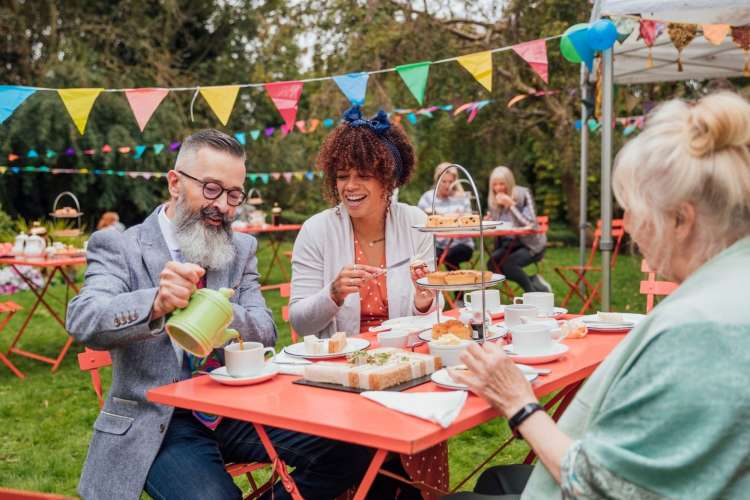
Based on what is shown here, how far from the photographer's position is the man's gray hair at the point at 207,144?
2488 millimetres

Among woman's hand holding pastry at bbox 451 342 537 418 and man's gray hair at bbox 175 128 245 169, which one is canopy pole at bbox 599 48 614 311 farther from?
woman's hand holding pastry at bbox 451 342 537 418

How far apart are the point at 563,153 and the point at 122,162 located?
906 cm

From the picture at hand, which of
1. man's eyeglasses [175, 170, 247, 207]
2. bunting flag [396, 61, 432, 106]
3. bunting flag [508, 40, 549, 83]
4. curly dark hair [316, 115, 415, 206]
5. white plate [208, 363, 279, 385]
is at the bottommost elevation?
white plate [208, 363, 279, 385]

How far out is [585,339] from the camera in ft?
8.30

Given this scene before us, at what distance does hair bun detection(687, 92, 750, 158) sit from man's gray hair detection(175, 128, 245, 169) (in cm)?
157

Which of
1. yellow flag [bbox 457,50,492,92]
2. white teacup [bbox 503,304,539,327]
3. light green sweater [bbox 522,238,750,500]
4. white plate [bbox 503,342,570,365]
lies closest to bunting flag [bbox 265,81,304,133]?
yellow flag [bbox 457,50,492,92]

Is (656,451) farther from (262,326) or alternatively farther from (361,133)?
(361,133)

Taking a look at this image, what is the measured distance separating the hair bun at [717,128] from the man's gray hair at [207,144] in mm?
1575

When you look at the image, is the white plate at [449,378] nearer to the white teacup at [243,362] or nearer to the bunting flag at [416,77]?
the white teacup at [243,362]

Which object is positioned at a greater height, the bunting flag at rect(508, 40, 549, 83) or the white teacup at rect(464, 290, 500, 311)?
the bunting flag at rect(508, 40, 549, 83)

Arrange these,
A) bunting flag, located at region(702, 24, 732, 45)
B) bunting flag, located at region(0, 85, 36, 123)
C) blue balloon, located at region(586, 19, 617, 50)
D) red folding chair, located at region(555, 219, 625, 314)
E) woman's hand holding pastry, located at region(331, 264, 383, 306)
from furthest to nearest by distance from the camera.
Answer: red folding chair, located at region(555, 219, 625, 314)
bunting flag, located at region(702, 24, 732, 45)
blue balloon, located at region(586, 19, 617, 50)
bunting flag, located at region(0, 85, 36, 123)
woman's hand holding pastry, located at region(331, 264, 383, 306)

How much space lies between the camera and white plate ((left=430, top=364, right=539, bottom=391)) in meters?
1.89

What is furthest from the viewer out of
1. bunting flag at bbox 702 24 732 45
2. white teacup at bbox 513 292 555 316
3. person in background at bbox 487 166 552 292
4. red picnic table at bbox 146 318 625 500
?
person in background at bbox 487 166 552 292

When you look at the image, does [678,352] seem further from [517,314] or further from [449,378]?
[517,314]
